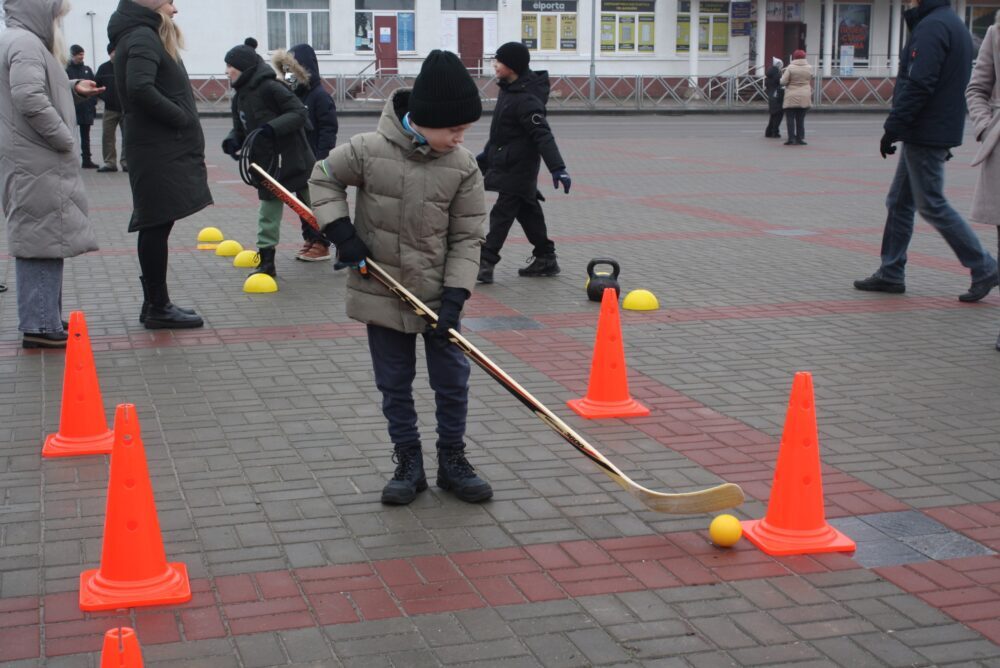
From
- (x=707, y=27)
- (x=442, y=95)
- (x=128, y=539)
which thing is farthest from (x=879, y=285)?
(x=707, y=27)

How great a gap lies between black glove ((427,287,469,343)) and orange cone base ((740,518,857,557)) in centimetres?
135

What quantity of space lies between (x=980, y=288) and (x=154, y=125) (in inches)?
225

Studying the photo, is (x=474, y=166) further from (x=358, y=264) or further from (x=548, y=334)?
(x=548, y=334)

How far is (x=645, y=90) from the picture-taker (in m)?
41.7

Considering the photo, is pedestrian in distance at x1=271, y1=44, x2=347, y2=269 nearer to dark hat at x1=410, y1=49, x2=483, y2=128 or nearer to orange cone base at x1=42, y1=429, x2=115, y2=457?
orange cone base at x1=42, y1=429, x2=115, y2=457

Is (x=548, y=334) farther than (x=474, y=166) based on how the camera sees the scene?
Yes

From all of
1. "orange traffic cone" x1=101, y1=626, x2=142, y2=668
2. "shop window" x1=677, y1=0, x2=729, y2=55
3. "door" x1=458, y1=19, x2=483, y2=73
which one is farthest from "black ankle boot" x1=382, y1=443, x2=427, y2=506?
"shop window" x1=677, y1=0, x2=729, y2=55

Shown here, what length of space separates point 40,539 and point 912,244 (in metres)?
9.17

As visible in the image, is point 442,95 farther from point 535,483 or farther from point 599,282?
point 599,282

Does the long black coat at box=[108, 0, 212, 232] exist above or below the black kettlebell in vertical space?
above

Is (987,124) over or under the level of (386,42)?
under

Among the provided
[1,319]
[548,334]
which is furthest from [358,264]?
[1,319]

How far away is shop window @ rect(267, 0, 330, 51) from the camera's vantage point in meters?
40.8

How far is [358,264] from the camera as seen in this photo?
4652 millimetres
